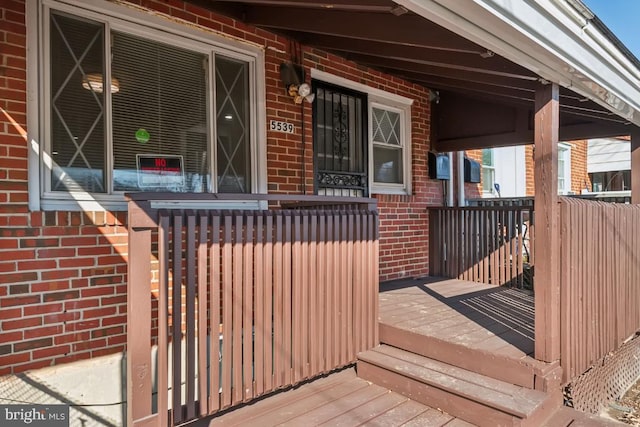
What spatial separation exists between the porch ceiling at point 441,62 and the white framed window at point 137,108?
48cm

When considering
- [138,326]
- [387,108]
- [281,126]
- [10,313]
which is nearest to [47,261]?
[10,313]

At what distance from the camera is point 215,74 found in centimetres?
355

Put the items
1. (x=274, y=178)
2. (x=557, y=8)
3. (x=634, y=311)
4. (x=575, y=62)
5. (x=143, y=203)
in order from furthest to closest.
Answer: (x=634, y=311) → (x=274, y=178) → (x=575, y=62) → (x=557, y=8) → (x=143, y=203)

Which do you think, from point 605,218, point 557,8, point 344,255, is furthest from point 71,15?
point 605,218

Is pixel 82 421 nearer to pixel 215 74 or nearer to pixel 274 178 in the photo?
pixel 274 178

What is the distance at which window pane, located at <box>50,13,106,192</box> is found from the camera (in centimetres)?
276

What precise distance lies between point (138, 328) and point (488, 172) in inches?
324

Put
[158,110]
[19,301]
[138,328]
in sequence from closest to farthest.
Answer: [138,328] → [19,301] → [158,110]

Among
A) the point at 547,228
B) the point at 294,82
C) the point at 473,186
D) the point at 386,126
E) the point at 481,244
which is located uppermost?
the point at 294,82

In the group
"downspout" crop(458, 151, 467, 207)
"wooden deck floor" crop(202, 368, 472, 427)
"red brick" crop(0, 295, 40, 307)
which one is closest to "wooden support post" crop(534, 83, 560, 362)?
"wooden deck floor" crop(202, 368, 472, 427)

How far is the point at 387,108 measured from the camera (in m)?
5.24

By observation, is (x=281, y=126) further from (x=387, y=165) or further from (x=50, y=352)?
(x=50, y=352)

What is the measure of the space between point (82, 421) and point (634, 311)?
493 centimetres

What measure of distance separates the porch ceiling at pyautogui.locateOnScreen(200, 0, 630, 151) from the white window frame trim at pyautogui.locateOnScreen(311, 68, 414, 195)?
0.86 ft
